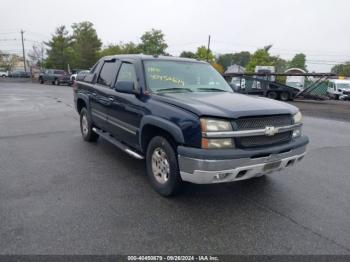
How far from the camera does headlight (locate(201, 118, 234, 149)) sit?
321cm

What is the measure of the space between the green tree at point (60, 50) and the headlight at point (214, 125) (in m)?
53.7

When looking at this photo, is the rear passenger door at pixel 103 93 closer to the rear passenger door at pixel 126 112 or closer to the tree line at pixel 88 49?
the rear passenger door at pixel 126 112

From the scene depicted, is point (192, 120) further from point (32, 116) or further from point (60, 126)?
point (32, 116)

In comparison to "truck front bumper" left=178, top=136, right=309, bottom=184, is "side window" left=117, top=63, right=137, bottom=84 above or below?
above

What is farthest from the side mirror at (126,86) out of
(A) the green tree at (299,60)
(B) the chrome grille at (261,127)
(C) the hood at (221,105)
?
(A) the green tree at (299,60)

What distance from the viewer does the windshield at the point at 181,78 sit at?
438 cm

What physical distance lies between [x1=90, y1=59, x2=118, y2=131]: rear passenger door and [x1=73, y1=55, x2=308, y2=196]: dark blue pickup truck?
0.17 feet

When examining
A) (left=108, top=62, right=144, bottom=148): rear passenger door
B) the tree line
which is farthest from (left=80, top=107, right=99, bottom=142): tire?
the tree line

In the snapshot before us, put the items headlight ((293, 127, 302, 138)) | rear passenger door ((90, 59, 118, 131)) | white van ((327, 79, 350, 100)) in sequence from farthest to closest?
white van ((327, 79, 350, 100)) < rear passenger door ((90, 59, 118, 131)) < headlight ((293, 127, 302, 138))

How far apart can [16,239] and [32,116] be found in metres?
8.57

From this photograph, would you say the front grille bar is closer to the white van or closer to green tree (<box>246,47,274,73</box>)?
the white van

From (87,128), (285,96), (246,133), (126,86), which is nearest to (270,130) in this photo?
(246,133)

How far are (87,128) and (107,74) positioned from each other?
155cm

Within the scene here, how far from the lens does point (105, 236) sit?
299cm
